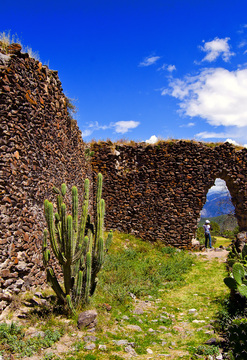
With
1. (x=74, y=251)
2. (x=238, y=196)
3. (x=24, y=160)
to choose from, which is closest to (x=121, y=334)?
(x=74, y=251)

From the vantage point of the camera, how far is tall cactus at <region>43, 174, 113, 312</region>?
4816mm

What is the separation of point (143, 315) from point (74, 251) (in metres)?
2.12

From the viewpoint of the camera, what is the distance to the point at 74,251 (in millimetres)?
4988

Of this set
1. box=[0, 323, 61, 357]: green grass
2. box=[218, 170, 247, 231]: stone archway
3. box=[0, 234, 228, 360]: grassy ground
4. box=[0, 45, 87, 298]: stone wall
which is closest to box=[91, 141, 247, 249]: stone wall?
box=[218, 170, 247, 231]: stone archway

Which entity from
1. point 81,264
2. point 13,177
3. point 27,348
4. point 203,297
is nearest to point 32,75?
point 13,177

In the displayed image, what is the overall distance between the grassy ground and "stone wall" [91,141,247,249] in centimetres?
186

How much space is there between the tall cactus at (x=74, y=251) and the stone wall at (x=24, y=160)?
628mm

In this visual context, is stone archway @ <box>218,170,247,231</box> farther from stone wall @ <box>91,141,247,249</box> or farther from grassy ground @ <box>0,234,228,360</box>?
grassy ground @ <box>0,234,228,360</box>

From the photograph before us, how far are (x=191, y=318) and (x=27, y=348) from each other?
3.36 meters

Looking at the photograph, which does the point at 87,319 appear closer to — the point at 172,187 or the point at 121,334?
the point at 121,334

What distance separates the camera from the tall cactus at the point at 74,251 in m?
4.82

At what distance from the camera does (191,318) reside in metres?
5.61

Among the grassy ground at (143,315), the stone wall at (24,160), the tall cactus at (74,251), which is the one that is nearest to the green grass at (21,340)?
the grassy ground at (143,315)

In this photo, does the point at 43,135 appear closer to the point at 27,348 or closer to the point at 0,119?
the point at 0,119
